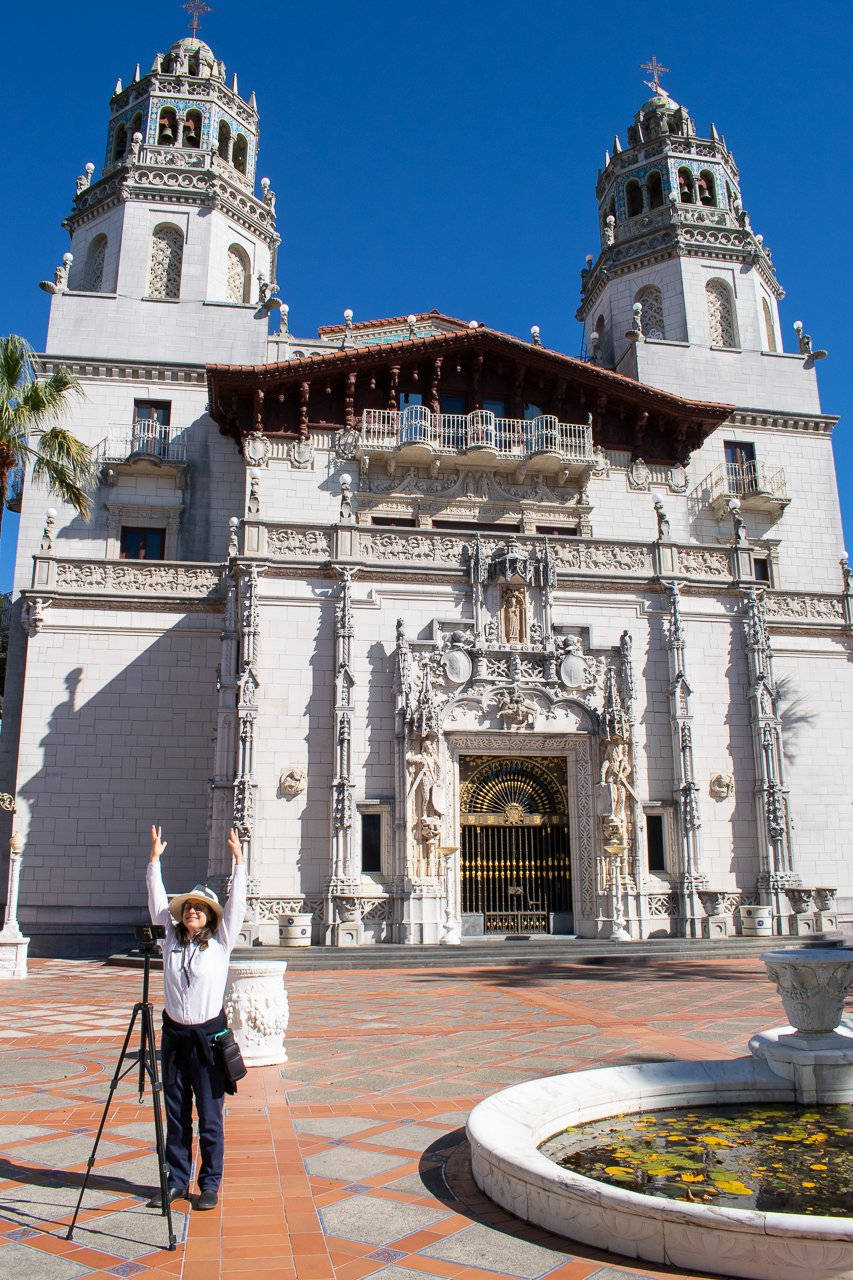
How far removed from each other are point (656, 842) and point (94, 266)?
2592cm

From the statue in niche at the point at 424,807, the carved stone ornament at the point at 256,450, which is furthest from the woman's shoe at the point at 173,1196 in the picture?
the carved stone ornament at the point at 256,450

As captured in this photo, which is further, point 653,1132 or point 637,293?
point 637,293

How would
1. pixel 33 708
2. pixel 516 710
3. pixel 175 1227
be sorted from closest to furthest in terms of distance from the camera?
1. pixel 175 1227
2. pixel 516 710
3. pixel 33 708

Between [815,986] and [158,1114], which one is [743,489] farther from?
[158,1114]

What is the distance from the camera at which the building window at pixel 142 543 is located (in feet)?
92.6

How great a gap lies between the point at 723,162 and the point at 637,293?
22.4 feet

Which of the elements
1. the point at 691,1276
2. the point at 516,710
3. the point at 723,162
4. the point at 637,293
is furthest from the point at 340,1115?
the point at 723,162

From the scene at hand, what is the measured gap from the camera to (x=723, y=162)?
35.8m

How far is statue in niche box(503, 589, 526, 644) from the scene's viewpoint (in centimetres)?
2364

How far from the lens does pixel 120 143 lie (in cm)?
3319

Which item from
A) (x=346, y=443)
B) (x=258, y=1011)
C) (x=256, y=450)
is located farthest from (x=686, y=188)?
(x=258, y=1011)

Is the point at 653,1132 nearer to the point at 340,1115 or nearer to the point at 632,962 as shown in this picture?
the point at 340,1115

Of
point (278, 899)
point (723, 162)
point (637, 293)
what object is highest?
point (723, 162)

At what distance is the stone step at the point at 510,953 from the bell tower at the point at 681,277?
Answer: 61.6 ft
